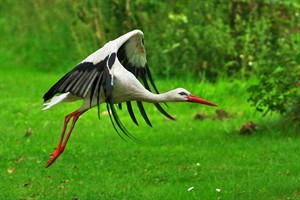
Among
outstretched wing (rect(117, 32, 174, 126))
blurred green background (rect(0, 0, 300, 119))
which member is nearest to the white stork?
outstretched wing (rect(117, 32, 174, 126))

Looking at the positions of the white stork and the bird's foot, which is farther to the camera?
the bird's foot

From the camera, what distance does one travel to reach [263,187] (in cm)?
727

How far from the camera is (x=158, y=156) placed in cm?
891

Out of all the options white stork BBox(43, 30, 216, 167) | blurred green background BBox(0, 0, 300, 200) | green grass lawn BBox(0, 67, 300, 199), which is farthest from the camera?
blurred green background BBox(0, 0, 300, 200)

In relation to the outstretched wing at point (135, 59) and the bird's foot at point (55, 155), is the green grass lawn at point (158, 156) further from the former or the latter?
the outstretched wing at point (135, 59)

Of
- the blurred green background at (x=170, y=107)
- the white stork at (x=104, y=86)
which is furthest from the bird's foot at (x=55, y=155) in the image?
the blurred green background at (x=170, y=107)

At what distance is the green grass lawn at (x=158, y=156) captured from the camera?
7406 mm

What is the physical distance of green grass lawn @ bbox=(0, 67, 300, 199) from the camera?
24.3 feet

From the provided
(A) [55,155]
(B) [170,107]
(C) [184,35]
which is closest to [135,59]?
(A) [55,155]

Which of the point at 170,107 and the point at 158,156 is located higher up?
the point at 158,156

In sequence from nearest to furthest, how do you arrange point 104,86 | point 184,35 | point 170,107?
point 104,86 < point 170,107 < point 184,35

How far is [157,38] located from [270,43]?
224 cm

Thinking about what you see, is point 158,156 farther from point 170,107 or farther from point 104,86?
point 170,107

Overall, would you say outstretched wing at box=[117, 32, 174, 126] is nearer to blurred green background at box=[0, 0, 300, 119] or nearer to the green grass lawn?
the green grass lawn
